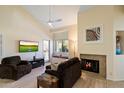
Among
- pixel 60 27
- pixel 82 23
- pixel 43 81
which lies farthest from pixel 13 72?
pixel 60 27

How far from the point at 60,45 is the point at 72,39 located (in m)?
1.53

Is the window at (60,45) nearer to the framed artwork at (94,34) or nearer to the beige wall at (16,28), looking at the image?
the beige wall at (16,28)

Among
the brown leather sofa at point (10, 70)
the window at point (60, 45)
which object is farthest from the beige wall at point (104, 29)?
the window at point (60, 45)

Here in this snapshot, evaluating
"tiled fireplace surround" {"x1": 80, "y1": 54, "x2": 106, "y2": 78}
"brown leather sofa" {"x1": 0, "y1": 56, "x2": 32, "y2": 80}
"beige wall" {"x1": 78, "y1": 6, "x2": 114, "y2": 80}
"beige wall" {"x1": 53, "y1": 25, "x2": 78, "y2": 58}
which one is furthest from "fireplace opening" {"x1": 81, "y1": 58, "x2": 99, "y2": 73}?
"brown leather sofa" {"x1": 0, "y1": 56, "x2": 32, "y2": 80}

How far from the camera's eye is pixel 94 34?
5.41 m

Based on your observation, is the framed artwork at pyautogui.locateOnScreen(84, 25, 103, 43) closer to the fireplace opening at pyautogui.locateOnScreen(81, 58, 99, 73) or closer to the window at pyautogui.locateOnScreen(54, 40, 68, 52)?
the fireplace opening at pyautogui.locateOnScreen(81, 58, 99, 73)

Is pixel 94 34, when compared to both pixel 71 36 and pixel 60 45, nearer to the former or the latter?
pixel 71 36

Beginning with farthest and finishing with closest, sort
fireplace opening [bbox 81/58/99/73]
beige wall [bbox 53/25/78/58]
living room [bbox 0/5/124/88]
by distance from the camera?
beige wall [bbox 53/25/78/58]
fireplace opening [bbox 81/58/99/73]
living room [bbox 0/5/124/88]

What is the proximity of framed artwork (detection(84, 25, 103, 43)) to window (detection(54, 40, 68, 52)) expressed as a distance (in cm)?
334

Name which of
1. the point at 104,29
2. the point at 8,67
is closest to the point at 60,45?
the point at 104,29

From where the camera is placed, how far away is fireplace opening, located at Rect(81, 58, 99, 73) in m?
5.54
